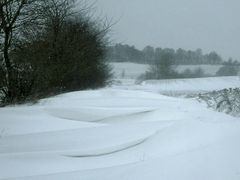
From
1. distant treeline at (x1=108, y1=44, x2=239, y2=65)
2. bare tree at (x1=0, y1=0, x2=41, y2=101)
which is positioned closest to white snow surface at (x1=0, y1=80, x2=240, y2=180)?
bare tree at (x1=0, y1=0, x2=41, y2=101)

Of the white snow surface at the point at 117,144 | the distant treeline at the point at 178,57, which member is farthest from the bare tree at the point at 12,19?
the distant treeline at the point at 178,57

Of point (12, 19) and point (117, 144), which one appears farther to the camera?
point (12, 19)

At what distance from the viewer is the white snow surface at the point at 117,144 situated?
3.41 metres

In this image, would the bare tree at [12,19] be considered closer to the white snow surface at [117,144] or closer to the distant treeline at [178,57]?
the white snow surface at [117,144]

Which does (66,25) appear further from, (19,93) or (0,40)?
(19,93)

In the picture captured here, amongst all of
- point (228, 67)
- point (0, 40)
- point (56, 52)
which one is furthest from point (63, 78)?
point (228, 67)

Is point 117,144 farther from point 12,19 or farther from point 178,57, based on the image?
point 178,57

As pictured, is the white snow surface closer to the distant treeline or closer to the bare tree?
the bare tree

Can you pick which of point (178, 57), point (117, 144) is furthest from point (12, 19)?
point (178, 57)

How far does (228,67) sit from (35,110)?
43.3m

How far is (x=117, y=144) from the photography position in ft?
13.6

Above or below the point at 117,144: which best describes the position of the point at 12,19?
above

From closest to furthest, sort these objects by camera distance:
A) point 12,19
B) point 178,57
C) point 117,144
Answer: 1. point 117,144
2. point 12,19
3. point 178,57

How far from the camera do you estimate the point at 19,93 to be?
26.5 feet
